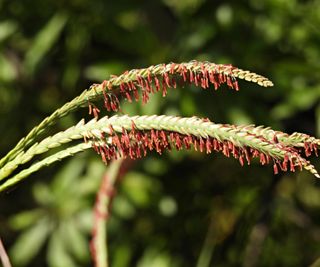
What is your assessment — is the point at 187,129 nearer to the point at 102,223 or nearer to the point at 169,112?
the point at 102,223

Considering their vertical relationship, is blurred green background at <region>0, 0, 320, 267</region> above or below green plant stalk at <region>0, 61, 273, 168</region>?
above

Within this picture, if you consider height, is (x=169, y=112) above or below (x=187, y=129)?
above

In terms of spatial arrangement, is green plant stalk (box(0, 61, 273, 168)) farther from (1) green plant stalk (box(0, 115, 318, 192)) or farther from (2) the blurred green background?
(2) the blurred green background

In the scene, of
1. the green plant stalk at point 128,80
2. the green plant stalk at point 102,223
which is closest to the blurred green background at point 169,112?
the green plant stalk at point 102,223

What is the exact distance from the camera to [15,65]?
2510 millimetres

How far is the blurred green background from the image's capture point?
6.73 ft

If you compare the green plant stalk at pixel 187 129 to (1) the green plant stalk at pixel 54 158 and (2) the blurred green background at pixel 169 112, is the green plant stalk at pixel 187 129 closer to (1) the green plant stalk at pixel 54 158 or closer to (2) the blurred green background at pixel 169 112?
(1) the green plant stalk at pixel 54 158

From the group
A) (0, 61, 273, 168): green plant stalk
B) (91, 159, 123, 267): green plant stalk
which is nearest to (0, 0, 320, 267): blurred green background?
(91, 159, 123, 267): green plant stalk

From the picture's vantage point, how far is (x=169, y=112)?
206 cm

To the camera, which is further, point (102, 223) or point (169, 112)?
point (169, 112)

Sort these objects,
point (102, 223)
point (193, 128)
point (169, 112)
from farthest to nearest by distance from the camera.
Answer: point (169, 112) → point (102, 223) → point (193, 128)

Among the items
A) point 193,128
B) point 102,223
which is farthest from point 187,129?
point 102,223

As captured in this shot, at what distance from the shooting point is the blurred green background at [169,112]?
2051 millimetres

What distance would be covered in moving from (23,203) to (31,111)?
1.41ft
